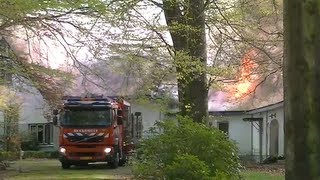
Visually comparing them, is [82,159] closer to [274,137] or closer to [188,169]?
[188,169]

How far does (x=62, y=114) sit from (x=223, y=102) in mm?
20790

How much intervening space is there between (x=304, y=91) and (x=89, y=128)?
19522 mm

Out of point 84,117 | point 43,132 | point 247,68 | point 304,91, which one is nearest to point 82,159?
point 84,117

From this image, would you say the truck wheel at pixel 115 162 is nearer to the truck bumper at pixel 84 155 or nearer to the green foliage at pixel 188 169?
the truck bumper at pixel 84 155

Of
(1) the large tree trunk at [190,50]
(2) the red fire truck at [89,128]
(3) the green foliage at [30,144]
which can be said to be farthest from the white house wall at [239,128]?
(1) the large tree trunk at [190,50]

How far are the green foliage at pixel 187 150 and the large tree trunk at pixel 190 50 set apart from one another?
4802 mm

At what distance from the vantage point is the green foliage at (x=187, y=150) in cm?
1102

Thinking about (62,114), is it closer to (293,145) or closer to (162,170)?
(162,170)

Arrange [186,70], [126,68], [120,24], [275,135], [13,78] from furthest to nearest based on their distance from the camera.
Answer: [275,135], [13,78], [126,68], [186,70], [120,24]

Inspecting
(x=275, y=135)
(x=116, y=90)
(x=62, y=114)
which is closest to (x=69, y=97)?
(x=62, y=114)

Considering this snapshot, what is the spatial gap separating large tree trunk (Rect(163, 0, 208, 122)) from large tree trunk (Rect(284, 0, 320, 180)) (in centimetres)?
986

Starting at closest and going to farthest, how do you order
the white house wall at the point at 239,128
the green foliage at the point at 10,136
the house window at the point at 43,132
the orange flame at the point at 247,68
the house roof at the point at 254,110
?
the orange flame at the point at 247,68 → the green foliage at the point at 10,136 → the house roof at the point at 254,110 → the white house wall at the point at 239,128 → the house window at the point at 43,132

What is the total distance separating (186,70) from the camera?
16.5m

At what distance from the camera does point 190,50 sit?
16812 mm
